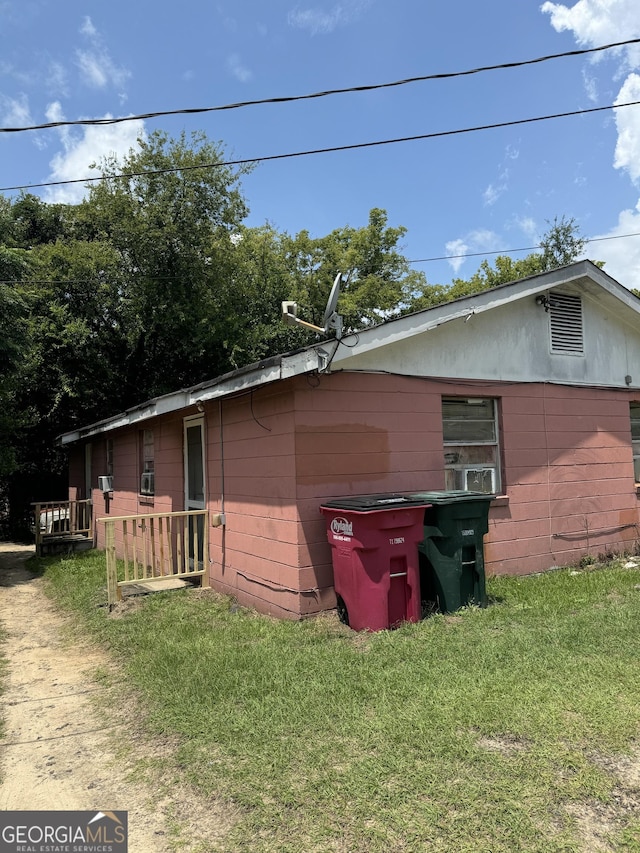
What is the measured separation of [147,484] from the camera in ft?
33.8

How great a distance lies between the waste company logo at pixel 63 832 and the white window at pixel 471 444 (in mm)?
4945

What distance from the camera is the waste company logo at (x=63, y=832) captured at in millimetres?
2578

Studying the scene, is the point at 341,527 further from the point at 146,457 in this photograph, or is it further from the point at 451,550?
the point at 146,457

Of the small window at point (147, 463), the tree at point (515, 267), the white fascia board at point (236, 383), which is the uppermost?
the tree at point (515, 267)

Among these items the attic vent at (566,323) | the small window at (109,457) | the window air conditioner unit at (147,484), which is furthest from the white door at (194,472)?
the attic vent at (566,323)

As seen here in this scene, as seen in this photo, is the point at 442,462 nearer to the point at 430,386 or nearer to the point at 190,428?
the point at 430,386

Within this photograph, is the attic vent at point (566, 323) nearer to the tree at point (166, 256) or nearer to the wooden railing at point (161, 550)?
the wooden railing at point (161, 550)

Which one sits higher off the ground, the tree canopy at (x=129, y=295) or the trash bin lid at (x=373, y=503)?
the tree canopy at (x=129, y=295)

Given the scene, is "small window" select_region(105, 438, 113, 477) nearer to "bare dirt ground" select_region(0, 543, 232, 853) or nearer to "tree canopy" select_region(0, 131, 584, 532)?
"tree canopy" select_region(0, 131, 584, 532)

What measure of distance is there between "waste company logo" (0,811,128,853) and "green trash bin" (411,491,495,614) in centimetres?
343

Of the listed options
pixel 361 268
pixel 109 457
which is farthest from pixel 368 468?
pixel 361 268

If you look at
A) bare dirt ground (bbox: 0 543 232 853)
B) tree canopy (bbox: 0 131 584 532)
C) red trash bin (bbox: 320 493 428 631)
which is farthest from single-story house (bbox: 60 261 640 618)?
tree canopy (bbox: 0 131 584 532)

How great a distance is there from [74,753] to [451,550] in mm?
3468

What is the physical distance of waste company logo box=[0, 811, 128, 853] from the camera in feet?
8.46
